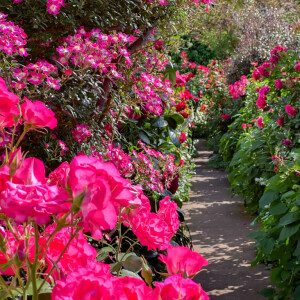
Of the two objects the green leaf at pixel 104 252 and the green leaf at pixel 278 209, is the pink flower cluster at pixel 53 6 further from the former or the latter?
the green leaf at pixel 278 209

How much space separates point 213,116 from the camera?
1063cm

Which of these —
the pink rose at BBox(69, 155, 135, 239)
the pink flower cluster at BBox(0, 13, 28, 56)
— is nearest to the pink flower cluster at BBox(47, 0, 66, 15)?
the pink flower cluster at BBox(0, 13, 28, 56)

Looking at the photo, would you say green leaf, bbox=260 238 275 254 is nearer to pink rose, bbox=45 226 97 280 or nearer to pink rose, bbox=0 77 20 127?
pink rose, bbox=45 226 97 280

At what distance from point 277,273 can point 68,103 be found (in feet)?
6.48

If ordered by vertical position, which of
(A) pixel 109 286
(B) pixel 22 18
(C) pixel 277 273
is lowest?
(C) pixel 277 273

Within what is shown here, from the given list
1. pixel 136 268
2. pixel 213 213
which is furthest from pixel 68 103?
pixel 213 213

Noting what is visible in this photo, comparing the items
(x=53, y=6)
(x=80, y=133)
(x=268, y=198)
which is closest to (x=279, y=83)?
(x=268, y=198)

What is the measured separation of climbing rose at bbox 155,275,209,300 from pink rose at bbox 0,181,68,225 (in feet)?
0.65

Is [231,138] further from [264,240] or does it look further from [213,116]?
[264,240]

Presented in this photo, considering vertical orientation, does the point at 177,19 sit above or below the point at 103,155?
above

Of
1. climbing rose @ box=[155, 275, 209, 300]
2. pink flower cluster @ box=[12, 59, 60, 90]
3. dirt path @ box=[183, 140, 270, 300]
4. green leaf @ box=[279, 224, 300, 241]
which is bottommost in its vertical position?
dirt path @ box=[183, 140, 270, 300]

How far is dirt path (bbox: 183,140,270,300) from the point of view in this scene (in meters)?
3.94

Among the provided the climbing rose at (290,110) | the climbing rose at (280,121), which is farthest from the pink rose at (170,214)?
the climbing rose at (280,121)

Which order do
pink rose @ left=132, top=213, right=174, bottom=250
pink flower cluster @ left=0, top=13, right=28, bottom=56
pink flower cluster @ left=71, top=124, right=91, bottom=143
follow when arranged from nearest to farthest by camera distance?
pink rose @ left=132, top=213, right=174, bottom=250
pink flower cluster @ left=0, top=13, right=28, bottom=56
pink flower cluster @ left=71, top=124, right=91, bottom=143
